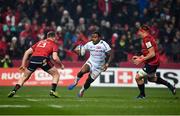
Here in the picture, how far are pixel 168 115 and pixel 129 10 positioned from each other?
67.7ft

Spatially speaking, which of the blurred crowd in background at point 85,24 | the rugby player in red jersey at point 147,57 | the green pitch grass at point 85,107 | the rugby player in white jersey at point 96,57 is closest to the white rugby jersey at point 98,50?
the rugby player in white jersey at point 96,57

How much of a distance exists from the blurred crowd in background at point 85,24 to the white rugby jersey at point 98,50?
9019 millimetres

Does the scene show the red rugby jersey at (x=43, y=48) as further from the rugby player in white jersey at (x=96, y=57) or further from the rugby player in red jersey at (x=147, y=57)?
the rugby player in red jersey at (x=147, y=57)

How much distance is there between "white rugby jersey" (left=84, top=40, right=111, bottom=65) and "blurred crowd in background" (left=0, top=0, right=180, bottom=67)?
902cm

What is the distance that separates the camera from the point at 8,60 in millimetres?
30266

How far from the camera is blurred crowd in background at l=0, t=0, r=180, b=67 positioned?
3102 cm

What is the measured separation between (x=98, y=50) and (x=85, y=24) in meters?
12.1

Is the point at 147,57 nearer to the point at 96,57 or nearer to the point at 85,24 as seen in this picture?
the point at 96,57

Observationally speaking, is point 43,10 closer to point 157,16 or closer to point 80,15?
point 80,15

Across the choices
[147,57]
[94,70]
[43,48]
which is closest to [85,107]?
[147,57]

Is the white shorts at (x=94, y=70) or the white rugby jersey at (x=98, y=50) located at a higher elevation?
the white rugby jersey at (x=98, y=50)

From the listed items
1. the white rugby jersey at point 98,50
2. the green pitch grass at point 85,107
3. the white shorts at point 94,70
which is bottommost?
the green pitch grass at point 85,107

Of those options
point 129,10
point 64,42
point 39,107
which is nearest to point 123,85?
point 64,42

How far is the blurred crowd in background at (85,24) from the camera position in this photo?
3102 centimetres
